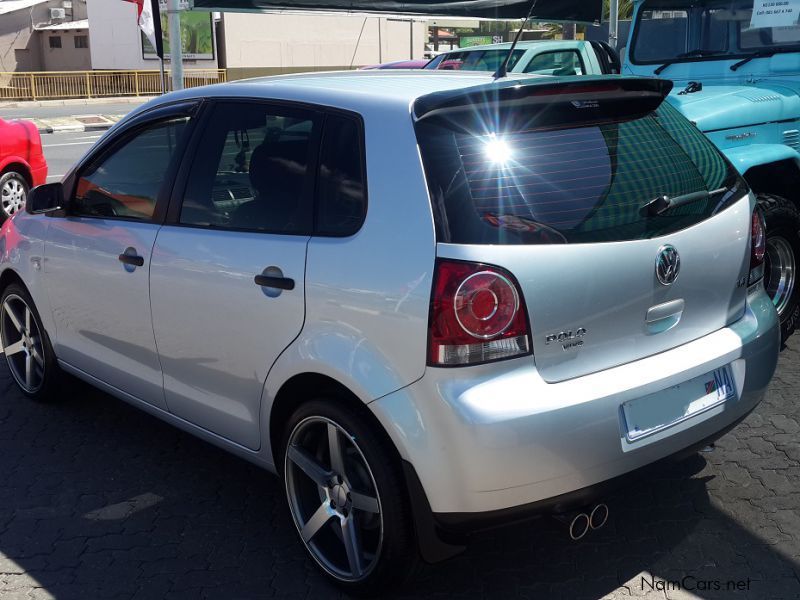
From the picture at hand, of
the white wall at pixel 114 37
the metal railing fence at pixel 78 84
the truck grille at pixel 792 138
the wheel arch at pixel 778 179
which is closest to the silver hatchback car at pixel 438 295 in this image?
the wheel arch at pixel 778 179

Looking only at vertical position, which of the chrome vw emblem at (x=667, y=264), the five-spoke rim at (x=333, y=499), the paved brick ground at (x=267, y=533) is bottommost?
the paved brick ground at (x=267, y=533)

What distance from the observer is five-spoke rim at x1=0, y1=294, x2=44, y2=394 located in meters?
5.22

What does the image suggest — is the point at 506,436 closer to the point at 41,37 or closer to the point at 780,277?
the point at 780,277

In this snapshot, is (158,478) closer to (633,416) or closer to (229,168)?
(229,168)

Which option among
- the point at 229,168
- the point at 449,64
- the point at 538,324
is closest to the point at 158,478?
the point at 229,168

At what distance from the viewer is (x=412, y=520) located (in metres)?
3.07

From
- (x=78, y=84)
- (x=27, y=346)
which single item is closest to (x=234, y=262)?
(x=27, y=346)

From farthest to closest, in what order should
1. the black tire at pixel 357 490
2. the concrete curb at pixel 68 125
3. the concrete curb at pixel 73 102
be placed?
the concrete curb at pixel 73 102 < the concrete curb at pixel 68 125 < the black tire at pixel 357 490

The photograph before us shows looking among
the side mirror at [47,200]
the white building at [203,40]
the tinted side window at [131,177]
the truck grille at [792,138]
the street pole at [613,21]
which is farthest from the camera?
the white building at [203,40]

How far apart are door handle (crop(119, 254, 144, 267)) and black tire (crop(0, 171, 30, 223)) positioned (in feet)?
23.9

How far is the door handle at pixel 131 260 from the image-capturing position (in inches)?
157

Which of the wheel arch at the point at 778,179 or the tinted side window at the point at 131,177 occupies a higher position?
the tinted side window at the point at 131,177

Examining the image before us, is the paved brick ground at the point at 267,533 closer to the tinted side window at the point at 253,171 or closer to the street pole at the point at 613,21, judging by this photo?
the tinted side window at the point at 253,171

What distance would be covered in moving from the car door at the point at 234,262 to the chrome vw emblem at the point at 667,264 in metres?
1.20
